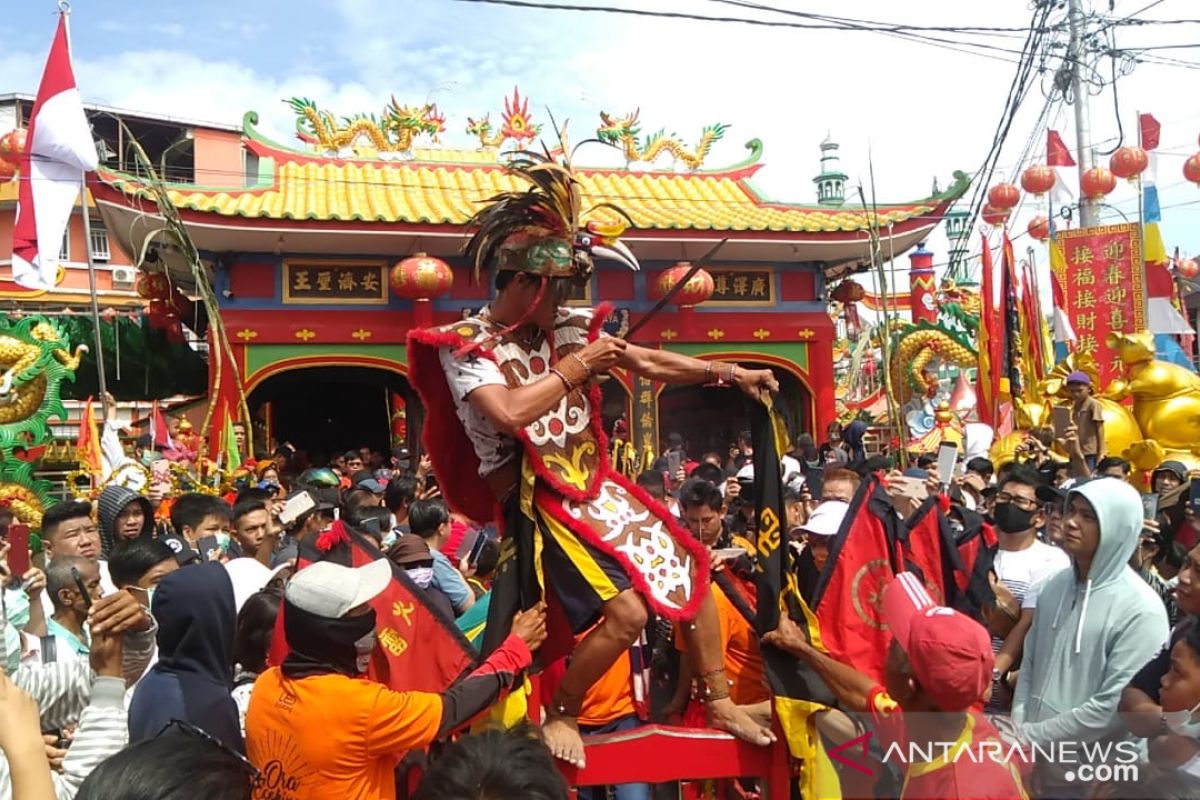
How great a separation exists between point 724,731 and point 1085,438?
6066 millimetres

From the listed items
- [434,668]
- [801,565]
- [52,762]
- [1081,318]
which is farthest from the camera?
[1081,318]

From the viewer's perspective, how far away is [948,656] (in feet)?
6.53

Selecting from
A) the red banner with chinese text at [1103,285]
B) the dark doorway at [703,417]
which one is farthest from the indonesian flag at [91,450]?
the red banner with chinese text at [1103,285]

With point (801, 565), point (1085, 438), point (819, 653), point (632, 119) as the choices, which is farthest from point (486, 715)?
point (632, 119)

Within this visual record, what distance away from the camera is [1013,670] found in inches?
135

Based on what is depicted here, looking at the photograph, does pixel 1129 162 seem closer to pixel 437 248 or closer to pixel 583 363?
pixel 437 248

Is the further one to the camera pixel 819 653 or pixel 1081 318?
pixel 1081 318

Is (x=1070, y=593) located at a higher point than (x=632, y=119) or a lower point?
lower

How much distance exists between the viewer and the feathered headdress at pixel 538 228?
2.62m

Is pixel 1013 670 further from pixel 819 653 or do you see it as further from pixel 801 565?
pixel 819 653

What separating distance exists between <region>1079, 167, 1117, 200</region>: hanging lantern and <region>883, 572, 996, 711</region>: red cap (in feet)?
50.0

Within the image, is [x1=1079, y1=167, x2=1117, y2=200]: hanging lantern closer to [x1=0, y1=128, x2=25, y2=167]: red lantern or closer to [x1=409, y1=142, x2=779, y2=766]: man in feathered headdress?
[x1=409, y1=142, x2=779, y2=766]: man in feathered headdress

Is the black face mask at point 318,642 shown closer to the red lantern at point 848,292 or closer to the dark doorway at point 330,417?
the red lantern at point 848,292

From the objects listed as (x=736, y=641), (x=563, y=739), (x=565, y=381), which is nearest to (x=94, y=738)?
(x=563, y=739)
